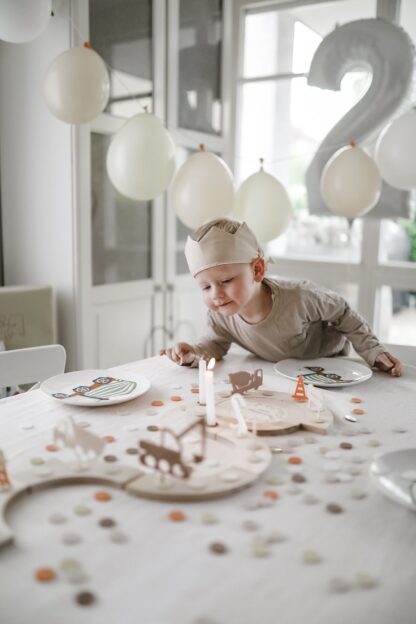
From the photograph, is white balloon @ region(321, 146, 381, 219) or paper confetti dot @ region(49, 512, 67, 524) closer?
paper confetti dot @ region(49, 512, 67, 524)

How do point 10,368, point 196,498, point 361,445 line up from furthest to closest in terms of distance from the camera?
point 10,368 < point 361,445 < point 196,498

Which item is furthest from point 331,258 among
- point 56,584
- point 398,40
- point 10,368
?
point 56,584

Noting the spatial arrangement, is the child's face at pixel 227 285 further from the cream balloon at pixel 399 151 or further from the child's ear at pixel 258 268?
the cream balloon at pixel 399 151

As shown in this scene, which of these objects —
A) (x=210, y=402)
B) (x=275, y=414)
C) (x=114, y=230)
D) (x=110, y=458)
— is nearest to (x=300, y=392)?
(x=275, y=414)

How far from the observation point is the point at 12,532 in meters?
0.74

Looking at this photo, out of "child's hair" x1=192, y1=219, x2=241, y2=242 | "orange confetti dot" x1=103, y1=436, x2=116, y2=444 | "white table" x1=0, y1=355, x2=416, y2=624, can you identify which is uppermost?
"child's hair" x1=192, y1=219, x2=241, y2=242

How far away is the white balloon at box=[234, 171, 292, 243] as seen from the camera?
2420 mm

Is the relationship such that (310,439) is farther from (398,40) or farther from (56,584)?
(398,40)

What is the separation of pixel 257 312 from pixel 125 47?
1.78 m

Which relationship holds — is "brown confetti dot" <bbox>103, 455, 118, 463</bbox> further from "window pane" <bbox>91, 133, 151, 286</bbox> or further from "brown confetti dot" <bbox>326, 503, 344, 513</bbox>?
"window pane" <bbox>91, 133, 151, 286</bbox>

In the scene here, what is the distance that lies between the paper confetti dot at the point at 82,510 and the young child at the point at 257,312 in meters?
0.77

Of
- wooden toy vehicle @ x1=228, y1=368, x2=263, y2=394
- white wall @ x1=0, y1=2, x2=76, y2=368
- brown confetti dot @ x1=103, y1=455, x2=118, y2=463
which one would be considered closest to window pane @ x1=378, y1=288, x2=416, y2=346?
white wall @ x1=0, y1=2, x2=76, y2=368

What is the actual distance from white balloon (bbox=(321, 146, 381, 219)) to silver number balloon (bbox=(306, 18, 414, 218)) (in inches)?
16.4

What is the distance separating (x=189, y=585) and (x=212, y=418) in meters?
0.48
